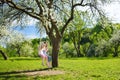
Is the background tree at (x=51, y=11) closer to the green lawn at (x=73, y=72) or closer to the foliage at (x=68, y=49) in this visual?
the green lawn at (x=73, y=72)

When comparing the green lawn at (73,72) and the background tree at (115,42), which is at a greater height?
the background tree at (115,42)

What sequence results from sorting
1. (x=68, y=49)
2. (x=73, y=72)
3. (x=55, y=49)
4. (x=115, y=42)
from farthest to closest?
(x=68, y=49) → (x=115, y=42) → (x=55, y=49) → (x=73, y=72)

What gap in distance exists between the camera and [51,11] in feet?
88.0

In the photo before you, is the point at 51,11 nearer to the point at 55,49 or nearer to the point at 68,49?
the point at 55,49

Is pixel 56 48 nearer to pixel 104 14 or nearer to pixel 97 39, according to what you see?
pixel 104 14

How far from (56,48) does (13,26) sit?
5196 millimetres

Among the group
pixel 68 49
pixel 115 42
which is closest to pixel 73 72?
pixel 115 42

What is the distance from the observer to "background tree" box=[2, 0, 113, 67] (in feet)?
86.7

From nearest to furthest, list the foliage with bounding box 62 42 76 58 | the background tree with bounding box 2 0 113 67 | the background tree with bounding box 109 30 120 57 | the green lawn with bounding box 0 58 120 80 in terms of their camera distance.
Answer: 1. the green lawn with bounding box 0 58 120 80
2. the background tree with bounding box 2 0 113 67
3. the background tree with bounding box 109 30 120 57
4. the foliage with bounding box 62 42 76 58

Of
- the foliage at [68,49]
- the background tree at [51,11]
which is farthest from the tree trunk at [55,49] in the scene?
the foliage at [68,49]

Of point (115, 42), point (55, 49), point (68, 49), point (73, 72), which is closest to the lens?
point (73, 72)

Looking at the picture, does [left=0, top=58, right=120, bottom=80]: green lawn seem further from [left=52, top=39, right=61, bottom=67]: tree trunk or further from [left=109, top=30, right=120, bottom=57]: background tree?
[left=109, top=30, right=120, bottom=57]: background tree

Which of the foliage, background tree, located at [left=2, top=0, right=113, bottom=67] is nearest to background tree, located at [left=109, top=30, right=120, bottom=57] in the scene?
the foliage

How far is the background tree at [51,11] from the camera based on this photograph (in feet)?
86.7
